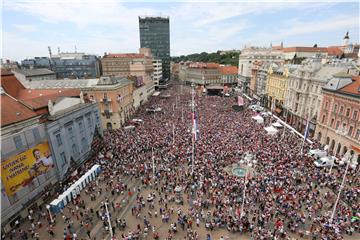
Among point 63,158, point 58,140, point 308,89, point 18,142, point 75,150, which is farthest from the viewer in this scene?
point 308,89

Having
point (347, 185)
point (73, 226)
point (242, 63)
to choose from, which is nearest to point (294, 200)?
point (347, 185)

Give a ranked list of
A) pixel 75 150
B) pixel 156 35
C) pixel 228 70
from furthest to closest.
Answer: pixel 156 35 < pixel 228 70 < pixel 75 150

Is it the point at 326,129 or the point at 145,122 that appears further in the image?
the point at 145,122

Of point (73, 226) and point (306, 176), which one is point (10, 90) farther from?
point (306, 176)

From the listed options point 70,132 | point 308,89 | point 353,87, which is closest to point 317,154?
point 353,87

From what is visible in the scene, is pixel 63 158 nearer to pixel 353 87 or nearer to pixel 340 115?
pixel 340 115

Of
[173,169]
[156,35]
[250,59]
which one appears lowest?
[173,169]
